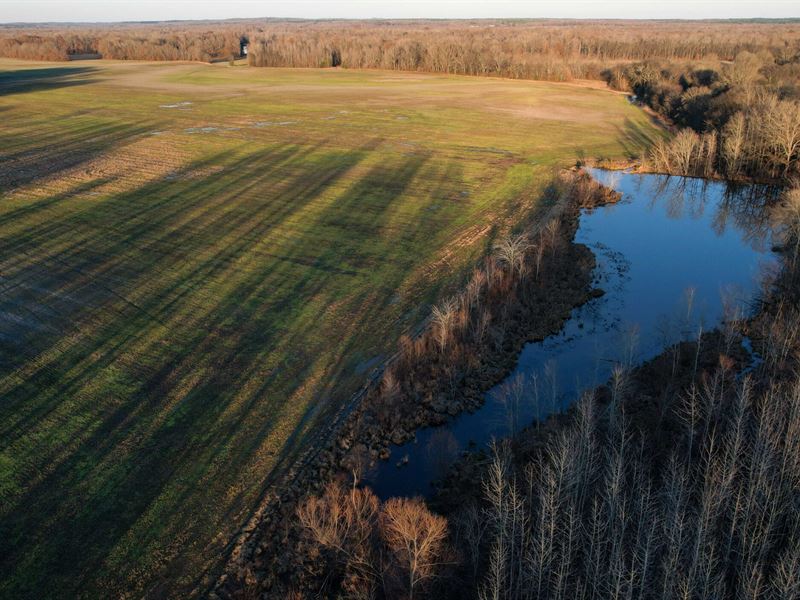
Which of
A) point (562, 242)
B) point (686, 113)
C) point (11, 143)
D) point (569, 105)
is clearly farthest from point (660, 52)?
point (11, 143)

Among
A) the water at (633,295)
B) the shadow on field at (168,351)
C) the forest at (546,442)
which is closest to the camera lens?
the forest at (546,442)

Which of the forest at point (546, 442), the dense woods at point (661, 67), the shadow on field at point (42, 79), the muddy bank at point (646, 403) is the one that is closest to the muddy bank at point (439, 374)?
the forest at point (546, 442)

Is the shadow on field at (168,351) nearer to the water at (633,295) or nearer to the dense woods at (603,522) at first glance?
the dense woods at (603,522)

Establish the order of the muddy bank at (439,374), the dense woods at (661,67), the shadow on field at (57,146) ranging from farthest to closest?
the dense woods at (661,67) < the shadow on field at (57,146) < the muddy bank at (439,374)

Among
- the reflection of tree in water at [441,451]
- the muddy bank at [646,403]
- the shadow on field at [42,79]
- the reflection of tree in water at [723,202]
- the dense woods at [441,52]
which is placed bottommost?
the reflection of tree in water at [441,451]

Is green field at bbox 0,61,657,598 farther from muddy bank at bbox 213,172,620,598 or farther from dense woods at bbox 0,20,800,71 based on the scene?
dense woods at bbox 0,20,800,71

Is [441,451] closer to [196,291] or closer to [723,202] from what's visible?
[196,291]

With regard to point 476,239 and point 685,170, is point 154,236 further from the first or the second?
point 685,170

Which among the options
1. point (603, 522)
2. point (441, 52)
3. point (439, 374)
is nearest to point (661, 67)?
point (441, 52)
